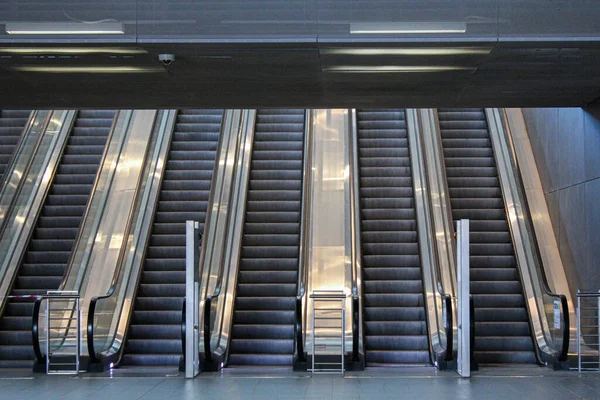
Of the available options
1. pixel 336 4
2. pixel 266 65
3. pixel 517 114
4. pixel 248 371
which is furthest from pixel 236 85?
pixel 517 114

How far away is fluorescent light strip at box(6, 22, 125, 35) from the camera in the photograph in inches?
322

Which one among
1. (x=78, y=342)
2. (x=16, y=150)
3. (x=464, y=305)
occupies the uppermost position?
(x=16, y=150)

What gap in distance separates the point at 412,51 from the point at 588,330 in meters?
4.69

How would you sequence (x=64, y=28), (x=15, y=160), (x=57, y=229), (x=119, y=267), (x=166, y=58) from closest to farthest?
1. (x=64, y=28)
2. (x=166, y=58)
3. (x=119, y=267)
4. (x=57, y=229)
5. (x=15, y=160)

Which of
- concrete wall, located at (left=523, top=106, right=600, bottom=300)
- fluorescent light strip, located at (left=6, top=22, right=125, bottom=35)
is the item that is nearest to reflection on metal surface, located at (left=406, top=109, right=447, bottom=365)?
concrete wall, located at (left=523, top=106, right=600, bottom=300)

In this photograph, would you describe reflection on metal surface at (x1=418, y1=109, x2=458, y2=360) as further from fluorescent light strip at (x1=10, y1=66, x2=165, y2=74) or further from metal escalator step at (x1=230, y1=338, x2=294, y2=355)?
fluorescent light strip at (x1=10, y1=66, x2=165, y2=74)

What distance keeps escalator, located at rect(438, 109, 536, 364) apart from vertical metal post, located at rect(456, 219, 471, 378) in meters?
1.23

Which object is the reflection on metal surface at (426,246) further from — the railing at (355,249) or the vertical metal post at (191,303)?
the vertical metal post at (191,303)

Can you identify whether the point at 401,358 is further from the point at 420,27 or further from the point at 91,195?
the point at 91,195

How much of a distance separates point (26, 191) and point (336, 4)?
24.0ft

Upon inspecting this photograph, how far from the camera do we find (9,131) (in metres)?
15.7

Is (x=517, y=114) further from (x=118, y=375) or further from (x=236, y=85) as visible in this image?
(x=118, y=375)

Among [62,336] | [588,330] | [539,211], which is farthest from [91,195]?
[588,330]

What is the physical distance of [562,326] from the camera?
10.1 m
